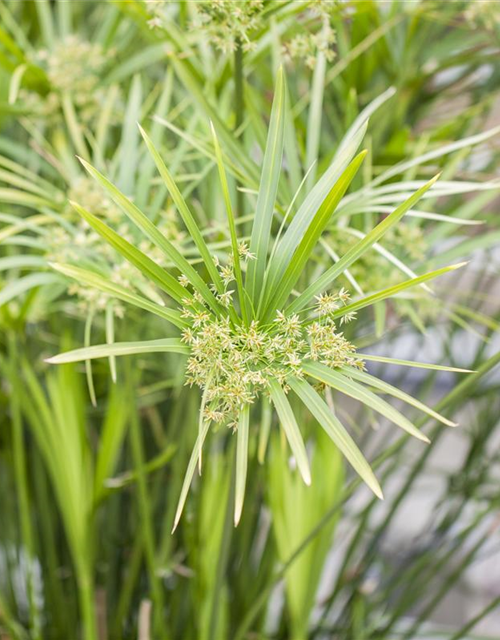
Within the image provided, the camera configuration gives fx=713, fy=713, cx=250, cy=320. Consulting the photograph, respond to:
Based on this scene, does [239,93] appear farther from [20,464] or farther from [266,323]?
[20,464]

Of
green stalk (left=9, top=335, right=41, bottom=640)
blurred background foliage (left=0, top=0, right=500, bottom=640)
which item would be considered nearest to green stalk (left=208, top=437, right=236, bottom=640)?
blurred background foliage (left=0, top=0, right=500, bottom=640)

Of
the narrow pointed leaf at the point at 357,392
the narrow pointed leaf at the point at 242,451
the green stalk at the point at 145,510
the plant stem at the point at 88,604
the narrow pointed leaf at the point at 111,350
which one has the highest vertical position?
the narrow pointed leaf at the point at 111,350

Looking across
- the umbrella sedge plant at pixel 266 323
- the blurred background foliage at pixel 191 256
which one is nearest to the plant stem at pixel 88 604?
the blurred background foliage at pixel 191 256

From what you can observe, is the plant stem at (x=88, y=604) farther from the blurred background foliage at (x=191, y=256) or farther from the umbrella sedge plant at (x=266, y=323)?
the umbrella sedge plant at (x=266, y=323)

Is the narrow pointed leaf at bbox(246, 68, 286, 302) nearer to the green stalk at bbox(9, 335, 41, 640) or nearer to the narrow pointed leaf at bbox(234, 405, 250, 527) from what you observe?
the narrow pointed leaf at bbox(234, 405, 250, 527)

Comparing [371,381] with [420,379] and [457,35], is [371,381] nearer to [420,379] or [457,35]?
[457,35]

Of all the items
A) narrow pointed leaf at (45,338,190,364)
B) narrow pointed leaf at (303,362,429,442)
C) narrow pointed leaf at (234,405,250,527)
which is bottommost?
narrow pointed leaf at (234,405,250,527)

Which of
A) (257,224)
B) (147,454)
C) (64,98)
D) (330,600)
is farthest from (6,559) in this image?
(257,224)
